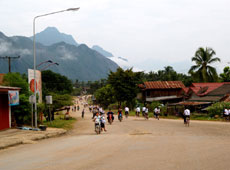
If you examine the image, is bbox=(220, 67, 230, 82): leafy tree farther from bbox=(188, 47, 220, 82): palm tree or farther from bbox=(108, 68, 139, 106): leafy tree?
bbox=(108, 68, 139, 106): leafy tree

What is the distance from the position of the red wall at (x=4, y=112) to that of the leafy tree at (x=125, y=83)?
117 ft

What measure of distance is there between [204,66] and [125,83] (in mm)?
16983

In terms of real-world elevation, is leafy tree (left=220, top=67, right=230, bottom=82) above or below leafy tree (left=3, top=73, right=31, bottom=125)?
above

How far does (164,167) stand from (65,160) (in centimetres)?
329

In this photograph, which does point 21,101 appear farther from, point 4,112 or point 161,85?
point 161,85

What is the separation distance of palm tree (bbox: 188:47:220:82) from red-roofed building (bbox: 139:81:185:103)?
618 cm

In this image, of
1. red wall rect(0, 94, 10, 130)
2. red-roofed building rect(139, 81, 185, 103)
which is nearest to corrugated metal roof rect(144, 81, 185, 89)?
red-roofed building rect(139, 81, 185, 103)

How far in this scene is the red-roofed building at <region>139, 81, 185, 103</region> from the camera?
6250cm

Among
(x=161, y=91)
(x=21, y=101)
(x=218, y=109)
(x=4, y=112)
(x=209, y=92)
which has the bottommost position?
(x=218, y=109)

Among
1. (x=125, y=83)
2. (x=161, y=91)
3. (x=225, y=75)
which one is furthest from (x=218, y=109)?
(x=225, y=75)

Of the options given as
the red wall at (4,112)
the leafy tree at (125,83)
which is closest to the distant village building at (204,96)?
the leafy tree at (125,83)

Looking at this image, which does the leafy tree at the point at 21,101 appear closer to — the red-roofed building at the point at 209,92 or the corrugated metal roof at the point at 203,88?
the red-roofed building at the point at 209,92

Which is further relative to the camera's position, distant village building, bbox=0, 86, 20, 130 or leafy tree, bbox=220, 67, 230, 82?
leafy tree, bbox=220, 67, 230, 82

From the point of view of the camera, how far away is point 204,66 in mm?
57375
